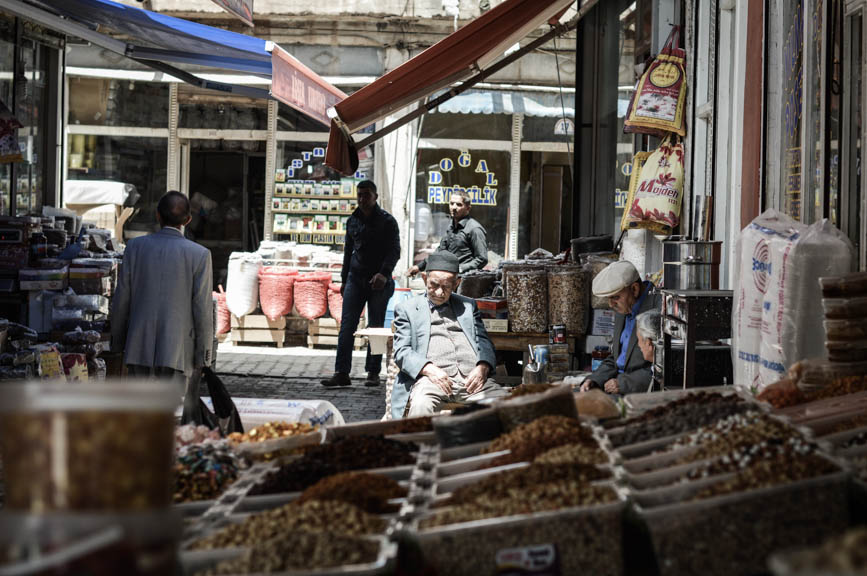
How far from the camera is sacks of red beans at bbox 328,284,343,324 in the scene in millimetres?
13508

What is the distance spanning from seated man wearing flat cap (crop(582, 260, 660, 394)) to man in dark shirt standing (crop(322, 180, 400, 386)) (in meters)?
4.77

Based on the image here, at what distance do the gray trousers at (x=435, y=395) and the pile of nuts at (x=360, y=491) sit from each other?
3.60 meters

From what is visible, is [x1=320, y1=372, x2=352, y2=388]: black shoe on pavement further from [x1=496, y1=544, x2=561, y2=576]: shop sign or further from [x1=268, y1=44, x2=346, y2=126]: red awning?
[x1=496, y1=544, x2=561, y2=576]: shop sign

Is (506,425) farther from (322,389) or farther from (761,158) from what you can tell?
(322,389)

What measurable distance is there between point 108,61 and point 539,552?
1467 centimetres

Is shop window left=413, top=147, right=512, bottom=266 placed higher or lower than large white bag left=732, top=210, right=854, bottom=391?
higher

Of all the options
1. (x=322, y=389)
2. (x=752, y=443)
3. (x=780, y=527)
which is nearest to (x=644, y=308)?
(x=752, y=443)

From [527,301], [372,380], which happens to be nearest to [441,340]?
[527,301]

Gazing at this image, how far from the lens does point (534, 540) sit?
8.26 feet

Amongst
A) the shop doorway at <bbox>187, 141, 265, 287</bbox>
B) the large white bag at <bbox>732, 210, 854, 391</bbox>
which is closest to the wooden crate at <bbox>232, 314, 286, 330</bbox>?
Answer: the shop doorway at <bbox>187, 141, 265, 287</bbox>

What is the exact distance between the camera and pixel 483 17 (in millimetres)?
7188

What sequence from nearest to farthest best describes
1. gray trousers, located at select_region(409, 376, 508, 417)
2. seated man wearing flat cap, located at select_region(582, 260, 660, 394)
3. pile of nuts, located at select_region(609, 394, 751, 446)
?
1. pile of nuts, located at select_region(609, 394, 751, 446)
2. seated man wearing flat cap, located at select_region(582, 260, 660, 394)
3. gray trousers, located at select_region(409, 376, 508, 417)

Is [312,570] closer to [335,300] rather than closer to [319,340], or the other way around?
[335,300]

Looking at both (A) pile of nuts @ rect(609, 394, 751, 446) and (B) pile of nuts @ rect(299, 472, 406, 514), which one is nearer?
(B) pile of nuts @ rect(299, 472, 406, 514)
